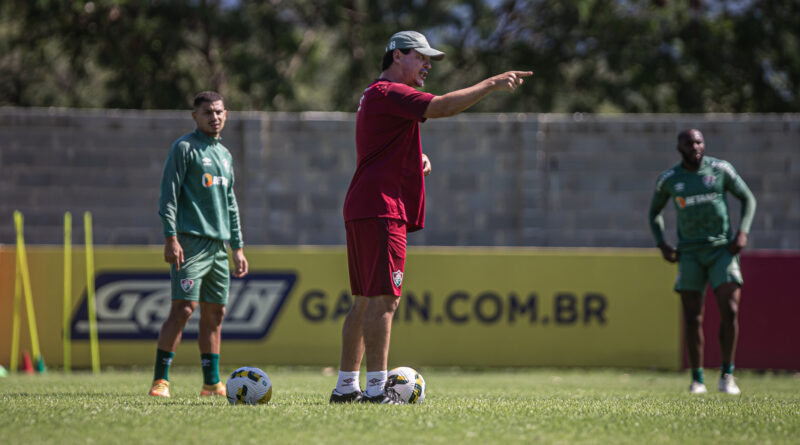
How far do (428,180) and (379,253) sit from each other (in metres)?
8.84

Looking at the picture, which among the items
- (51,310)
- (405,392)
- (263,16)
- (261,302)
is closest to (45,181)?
(51,310)

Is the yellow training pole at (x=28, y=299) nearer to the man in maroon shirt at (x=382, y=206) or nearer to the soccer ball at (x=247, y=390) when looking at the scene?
the soccer ball at (x=247, y=390)

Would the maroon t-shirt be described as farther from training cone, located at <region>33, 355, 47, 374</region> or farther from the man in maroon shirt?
training cone, located at <region>33, 355, 47, 374</region>

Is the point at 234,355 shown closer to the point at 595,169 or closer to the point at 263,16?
the point at 595,169

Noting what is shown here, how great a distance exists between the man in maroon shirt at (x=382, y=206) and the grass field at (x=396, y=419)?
332 mm

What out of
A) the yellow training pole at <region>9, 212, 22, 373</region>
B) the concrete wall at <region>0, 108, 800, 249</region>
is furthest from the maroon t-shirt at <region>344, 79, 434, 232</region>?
the concrete wall at <region>0, 108, 800, 249</region>

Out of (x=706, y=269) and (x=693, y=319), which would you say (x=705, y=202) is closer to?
(x=706, y=269)

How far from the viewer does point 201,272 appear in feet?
20.5

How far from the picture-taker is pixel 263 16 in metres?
19.5

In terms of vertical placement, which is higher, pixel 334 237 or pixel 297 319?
pixel 334 237

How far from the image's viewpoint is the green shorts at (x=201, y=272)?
6191 mm

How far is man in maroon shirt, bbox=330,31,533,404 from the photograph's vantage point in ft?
16.8

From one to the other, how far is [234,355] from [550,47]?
11.5m

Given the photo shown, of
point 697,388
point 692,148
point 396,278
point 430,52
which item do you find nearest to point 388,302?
point 396,278
